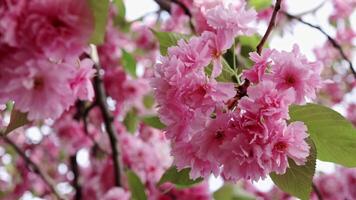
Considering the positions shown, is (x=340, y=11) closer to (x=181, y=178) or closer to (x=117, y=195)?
(x=117, y=195)

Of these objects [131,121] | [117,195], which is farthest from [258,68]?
[131,121]

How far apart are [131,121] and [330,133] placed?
1627 millimetres

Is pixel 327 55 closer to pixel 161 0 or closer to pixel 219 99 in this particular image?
pixel 161 0

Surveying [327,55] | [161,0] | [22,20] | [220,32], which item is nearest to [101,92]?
[161,0]

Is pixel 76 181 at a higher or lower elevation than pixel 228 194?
lower

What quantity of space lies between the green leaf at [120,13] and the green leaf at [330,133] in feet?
5.08

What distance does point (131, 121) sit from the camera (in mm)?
2650

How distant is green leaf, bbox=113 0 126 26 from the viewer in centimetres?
253

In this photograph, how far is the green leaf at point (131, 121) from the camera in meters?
2.62

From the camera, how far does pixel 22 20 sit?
764 mm

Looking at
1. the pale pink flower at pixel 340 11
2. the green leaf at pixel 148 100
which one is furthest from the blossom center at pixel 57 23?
the pale pink flower at pixel 340 11

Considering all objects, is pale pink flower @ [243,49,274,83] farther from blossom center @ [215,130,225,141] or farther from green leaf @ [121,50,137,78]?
green leaf @ [121,50,137,78]

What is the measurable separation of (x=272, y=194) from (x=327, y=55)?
1740 millimetres

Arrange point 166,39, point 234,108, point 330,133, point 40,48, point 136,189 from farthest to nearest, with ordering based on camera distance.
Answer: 1. point 136,189
2. point 166,39
3. point 330,133
4. point 234,108
5. point 40,48
